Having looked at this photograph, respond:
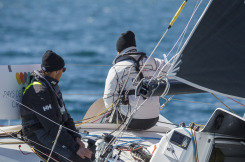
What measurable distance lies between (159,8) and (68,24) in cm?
613

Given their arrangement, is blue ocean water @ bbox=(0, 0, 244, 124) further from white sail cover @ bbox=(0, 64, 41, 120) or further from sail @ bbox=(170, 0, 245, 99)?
sail @ bbox=(170, 0, 245, 99)

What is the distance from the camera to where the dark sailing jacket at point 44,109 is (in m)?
3.96

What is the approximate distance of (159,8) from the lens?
2709 centimetres

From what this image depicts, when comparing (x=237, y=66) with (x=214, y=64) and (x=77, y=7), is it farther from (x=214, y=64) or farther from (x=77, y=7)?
(x=77, y=7)

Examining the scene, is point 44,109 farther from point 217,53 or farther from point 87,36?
point 87,36

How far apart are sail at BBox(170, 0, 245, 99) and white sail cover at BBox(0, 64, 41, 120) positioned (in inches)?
60.8

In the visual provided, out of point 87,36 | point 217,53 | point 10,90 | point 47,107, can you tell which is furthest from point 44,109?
point 87,36

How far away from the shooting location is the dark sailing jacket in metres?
3.96

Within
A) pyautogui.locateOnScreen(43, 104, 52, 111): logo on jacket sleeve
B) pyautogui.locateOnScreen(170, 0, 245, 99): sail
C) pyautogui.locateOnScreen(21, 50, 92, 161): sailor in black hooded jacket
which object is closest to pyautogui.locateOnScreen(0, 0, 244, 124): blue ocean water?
pyautogui.locateOnScreen(21, 50, 92, 161): sailor in black hooded jacket

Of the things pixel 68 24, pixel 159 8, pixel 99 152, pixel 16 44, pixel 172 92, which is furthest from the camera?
pixel 159 8

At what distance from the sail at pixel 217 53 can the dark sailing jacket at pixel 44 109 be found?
1108 mm

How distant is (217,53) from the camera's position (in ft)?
11.3

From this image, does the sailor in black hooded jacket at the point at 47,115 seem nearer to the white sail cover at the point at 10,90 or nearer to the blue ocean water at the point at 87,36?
the white sail cover at the point at 10,90

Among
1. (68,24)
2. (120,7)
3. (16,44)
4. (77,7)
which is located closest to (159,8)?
(120,7)
